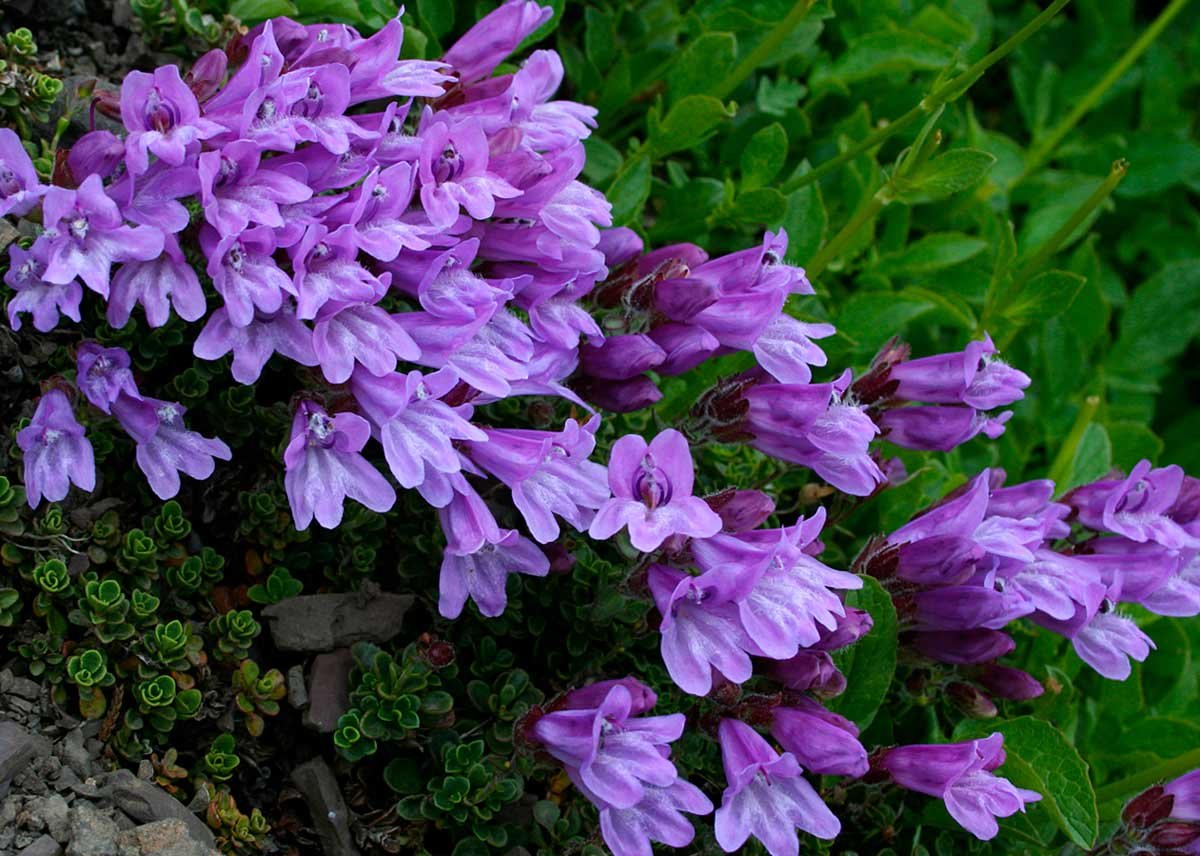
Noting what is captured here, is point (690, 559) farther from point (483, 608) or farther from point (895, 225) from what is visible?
point (895, 225)

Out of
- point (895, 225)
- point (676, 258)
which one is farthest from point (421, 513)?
point (895, 225)

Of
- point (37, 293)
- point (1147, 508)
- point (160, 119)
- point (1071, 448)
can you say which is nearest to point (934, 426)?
point (1147, 508)

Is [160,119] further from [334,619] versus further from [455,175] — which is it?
[334,619]

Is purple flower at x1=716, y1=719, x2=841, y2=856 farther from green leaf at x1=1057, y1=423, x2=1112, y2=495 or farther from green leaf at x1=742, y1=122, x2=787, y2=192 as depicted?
green leaf at x1=742, y1=122, x2=787, y2=192

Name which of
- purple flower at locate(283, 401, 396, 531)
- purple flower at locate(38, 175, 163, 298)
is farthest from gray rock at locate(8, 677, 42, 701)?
purple flower at locate(38, 175, 163, 298)

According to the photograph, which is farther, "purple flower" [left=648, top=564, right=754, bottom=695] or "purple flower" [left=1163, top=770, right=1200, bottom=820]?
"purple flower" [left=1163, top=770, right=1200, bottom=820]

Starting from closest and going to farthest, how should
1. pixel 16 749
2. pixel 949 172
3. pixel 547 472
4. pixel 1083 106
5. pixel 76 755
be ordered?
pixel 16 749
pixel 76 755
pixel 547 472
pixel 949 172
pixel 1083 106
